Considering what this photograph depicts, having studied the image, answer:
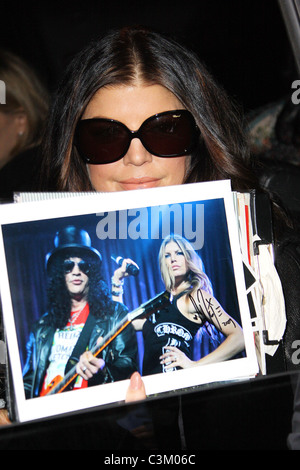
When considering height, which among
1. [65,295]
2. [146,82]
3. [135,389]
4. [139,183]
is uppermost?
[146,82]

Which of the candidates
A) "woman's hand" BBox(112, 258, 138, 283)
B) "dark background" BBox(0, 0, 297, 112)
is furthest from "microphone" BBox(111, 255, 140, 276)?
"dark background" BBox(0, 0, 297, 112)

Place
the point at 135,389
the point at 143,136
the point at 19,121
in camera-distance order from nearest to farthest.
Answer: the point at 135,389, the point at 143,136, the point at 19,121

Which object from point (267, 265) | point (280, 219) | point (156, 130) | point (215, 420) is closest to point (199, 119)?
point (156, 130)

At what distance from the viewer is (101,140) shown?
3.40ft

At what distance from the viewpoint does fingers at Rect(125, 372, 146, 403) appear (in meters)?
0.77

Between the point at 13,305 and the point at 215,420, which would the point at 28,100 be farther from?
the point at 215,420

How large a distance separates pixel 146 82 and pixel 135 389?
0.63 meters

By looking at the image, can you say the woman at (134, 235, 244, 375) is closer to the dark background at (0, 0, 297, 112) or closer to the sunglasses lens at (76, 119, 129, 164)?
the sunglasses lens at (76, 119, 129, 164)

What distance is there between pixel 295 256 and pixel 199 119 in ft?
1.18

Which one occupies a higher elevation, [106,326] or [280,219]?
[280,219]

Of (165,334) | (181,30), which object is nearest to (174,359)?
(165,334)

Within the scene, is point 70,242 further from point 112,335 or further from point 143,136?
point 143,136

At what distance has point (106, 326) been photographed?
0.80 m

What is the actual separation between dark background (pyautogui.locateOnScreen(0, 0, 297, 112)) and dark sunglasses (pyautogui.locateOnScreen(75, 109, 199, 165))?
25 centimetres
